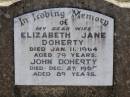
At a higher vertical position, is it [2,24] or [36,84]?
[2,24]

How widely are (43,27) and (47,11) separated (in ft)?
0.73

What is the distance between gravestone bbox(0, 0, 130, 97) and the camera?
6355 mm

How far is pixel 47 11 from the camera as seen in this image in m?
6.35

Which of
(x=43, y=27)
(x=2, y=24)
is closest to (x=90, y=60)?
(x=43, y=27)

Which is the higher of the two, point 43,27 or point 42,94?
point 43,27

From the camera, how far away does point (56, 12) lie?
6.36 metres

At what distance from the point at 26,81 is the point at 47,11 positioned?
0.99 meters

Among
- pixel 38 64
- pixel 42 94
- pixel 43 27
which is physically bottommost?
pixel 42 94

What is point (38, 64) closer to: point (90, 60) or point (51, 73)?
point (51, 73)

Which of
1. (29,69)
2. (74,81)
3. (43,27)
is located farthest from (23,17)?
(74,81)

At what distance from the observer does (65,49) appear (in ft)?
21.1

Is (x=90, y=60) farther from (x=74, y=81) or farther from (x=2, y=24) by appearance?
(x=2, y=24)

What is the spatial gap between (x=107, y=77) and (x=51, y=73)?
0.76 meters

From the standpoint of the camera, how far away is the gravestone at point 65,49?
6.36m
